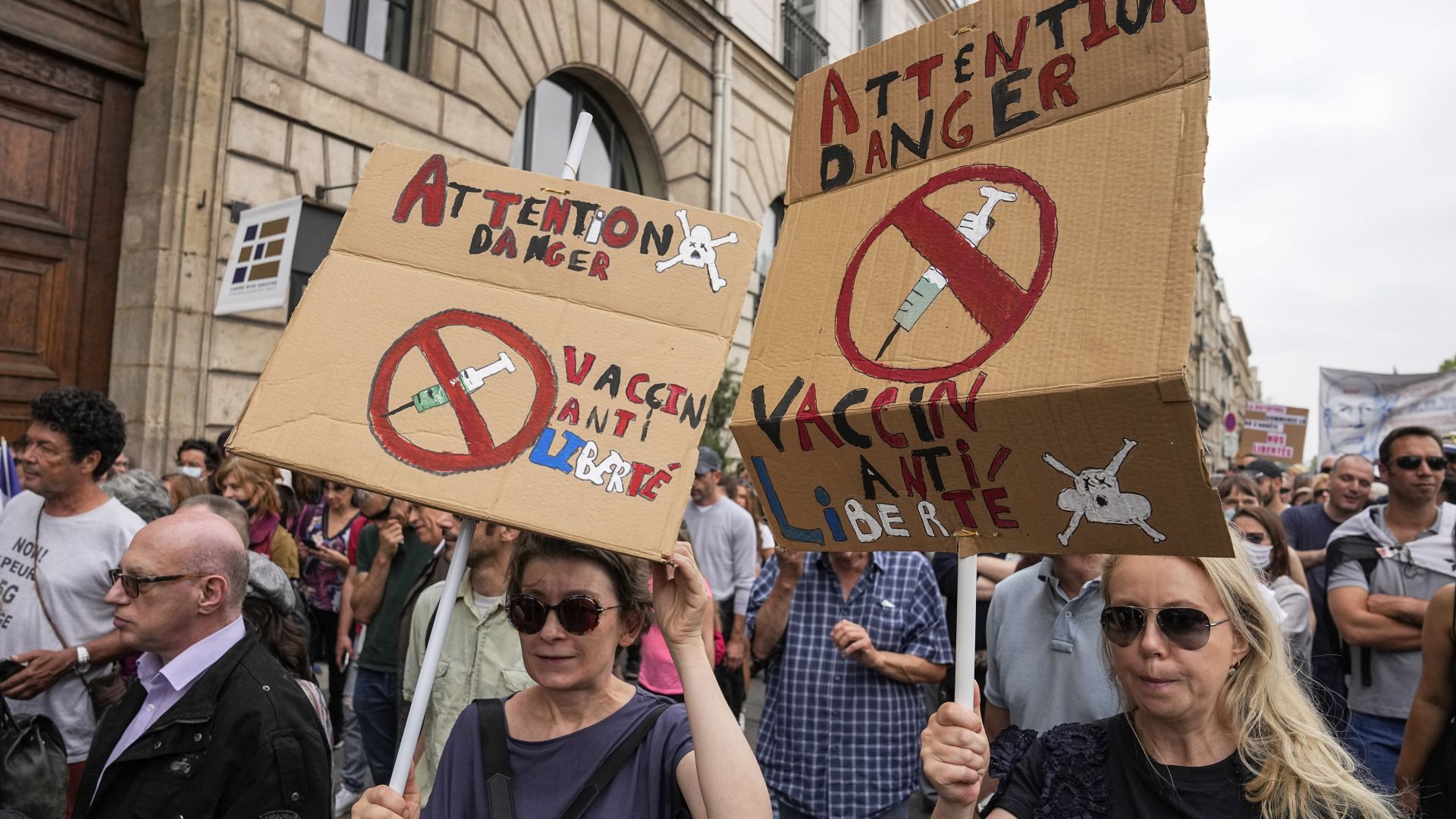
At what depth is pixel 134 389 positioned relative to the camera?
7.00 m

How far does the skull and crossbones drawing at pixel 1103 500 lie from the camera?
1.43m

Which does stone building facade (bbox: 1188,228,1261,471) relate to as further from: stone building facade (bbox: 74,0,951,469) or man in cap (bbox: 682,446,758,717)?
man in cap (bbox: 682,446,758,717)

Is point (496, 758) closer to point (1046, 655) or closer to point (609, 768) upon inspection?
point (609, 768)

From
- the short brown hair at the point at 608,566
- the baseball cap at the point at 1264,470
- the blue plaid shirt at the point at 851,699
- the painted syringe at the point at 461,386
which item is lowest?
the blue plaid shirt at the point at 851,699

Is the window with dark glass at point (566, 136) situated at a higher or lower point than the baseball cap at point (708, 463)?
higher

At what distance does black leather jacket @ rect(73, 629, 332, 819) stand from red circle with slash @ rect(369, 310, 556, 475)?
0.93 meters

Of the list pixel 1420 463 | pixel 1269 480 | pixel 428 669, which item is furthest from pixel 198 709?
pixel 1269 480

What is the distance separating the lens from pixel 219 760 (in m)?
2.10

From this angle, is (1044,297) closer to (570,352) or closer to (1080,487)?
(1080,487)

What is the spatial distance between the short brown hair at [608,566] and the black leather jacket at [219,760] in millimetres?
721

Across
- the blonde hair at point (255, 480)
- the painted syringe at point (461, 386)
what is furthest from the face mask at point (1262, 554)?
the blonde hair at point (255, 480)

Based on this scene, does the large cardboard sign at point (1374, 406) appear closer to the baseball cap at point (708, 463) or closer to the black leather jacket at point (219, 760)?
the baseball cap at point (708, 463)

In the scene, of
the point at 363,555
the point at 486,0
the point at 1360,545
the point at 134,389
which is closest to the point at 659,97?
the point at 486,0

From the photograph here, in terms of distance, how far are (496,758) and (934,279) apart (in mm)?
1228
